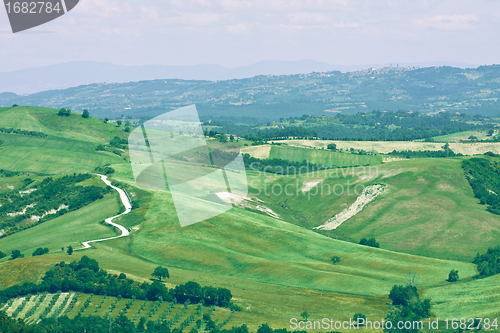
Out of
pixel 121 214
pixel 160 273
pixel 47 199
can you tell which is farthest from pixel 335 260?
pixel 47 199

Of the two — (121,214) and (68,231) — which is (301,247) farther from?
(68,231)

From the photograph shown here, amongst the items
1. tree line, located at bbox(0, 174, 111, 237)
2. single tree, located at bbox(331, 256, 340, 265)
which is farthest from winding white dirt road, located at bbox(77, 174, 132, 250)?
single tree, located at bbox(331, 256, 340, 265)

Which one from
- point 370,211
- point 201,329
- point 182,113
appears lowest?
point 370,211

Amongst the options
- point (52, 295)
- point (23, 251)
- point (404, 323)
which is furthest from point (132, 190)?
point (404, 323)

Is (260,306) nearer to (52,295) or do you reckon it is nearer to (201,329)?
(201,329)

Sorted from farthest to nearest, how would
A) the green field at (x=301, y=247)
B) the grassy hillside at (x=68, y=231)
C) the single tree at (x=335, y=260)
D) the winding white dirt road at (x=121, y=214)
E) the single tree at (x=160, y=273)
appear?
the grassy hillside at (x=68, y=231) < the winding white dirt road at (x=121, y=214) < the single tree at (x=335, y=260) < the single tree at (x=160, y=273) < the green field at (x=301, y=247)

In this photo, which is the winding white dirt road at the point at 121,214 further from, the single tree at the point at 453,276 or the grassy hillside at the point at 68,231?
the single tree at the point at 453,276

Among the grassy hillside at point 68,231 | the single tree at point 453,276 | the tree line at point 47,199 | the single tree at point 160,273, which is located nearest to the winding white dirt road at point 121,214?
the grassy hillside at point 68,231

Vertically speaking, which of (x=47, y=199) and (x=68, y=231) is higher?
(x=47, y=199)
